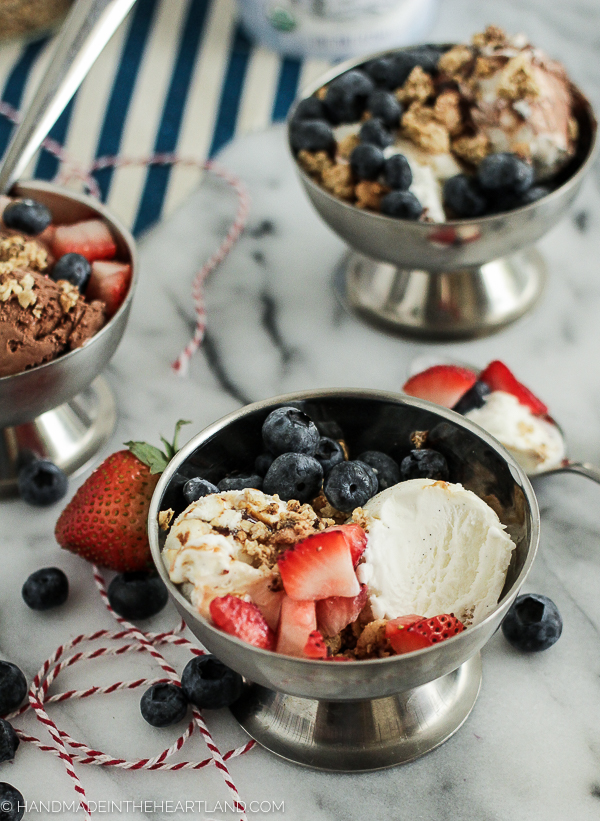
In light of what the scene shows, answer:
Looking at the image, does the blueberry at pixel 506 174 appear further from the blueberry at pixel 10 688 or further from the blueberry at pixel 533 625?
the blueberry at pixel 10 688

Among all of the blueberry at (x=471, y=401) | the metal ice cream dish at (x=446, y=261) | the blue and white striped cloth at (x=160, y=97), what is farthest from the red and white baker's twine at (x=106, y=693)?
the blue and white striped cloth at (x=160, y=97)

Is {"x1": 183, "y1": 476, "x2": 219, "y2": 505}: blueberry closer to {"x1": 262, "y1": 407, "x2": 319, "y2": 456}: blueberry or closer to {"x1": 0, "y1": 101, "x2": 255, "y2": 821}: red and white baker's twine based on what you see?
{"x1": 262, "y1": 407, "x2": 319, "y2": 456}: blueberry

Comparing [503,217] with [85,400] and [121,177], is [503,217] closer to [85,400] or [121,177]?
[85,400]

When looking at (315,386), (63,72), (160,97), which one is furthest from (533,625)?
(160,97)

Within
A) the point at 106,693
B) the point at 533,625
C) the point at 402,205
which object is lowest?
the point at 106,693

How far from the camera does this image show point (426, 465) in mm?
1001

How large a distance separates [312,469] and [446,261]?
0.48 metres

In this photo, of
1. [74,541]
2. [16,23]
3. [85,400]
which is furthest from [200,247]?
[16,23]

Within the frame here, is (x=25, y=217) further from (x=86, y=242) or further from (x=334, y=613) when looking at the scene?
(x=334, y=613)

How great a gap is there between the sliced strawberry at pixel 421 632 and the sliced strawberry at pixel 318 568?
0.18 ft

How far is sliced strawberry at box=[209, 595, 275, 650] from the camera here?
793 millimetres

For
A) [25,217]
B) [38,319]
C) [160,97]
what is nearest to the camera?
[38,319]

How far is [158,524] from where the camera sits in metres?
0.92
